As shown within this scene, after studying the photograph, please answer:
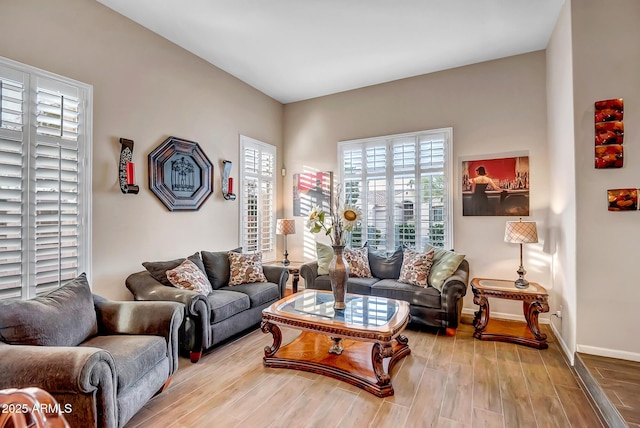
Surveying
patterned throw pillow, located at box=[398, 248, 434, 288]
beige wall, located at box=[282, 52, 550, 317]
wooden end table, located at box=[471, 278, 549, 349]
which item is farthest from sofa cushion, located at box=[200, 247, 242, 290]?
wooden end table, located at box=[471, 278, 549, 349]

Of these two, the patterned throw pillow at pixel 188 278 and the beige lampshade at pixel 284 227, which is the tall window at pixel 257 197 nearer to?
the beige lampshade at pixel 284 227

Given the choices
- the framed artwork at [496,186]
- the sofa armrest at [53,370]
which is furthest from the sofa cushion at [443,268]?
the sofa armrest at [53,370]

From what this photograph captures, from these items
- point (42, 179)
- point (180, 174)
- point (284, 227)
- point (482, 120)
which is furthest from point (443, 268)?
point (42, 179)

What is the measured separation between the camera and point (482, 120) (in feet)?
13.8

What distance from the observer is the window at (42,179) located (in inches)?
95.8

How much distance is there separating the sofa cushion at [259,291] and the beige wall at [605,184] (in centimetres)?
307

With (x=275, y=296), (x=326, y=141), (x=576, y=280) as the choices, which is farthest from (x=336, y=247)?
(x=326, y=141)

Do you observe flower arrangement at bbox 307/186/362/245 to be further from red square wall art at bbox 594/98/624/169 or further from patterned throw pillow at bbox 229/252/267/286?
red square wall art at bbox 594/98/624/169

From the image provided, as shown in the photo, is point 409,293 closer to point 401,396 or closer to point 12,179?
point 401,396

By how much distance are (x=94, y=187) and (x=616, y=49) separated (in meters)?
4.76

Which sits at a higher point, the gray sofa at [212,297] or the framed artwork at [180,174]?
the framed artwork at [180,174]

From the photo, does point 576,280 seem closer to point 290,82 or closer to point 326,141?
point 326,141

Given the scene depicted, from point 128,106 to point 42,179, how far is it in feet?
3.63

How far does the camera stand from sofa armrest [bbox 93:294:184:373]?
233cm
